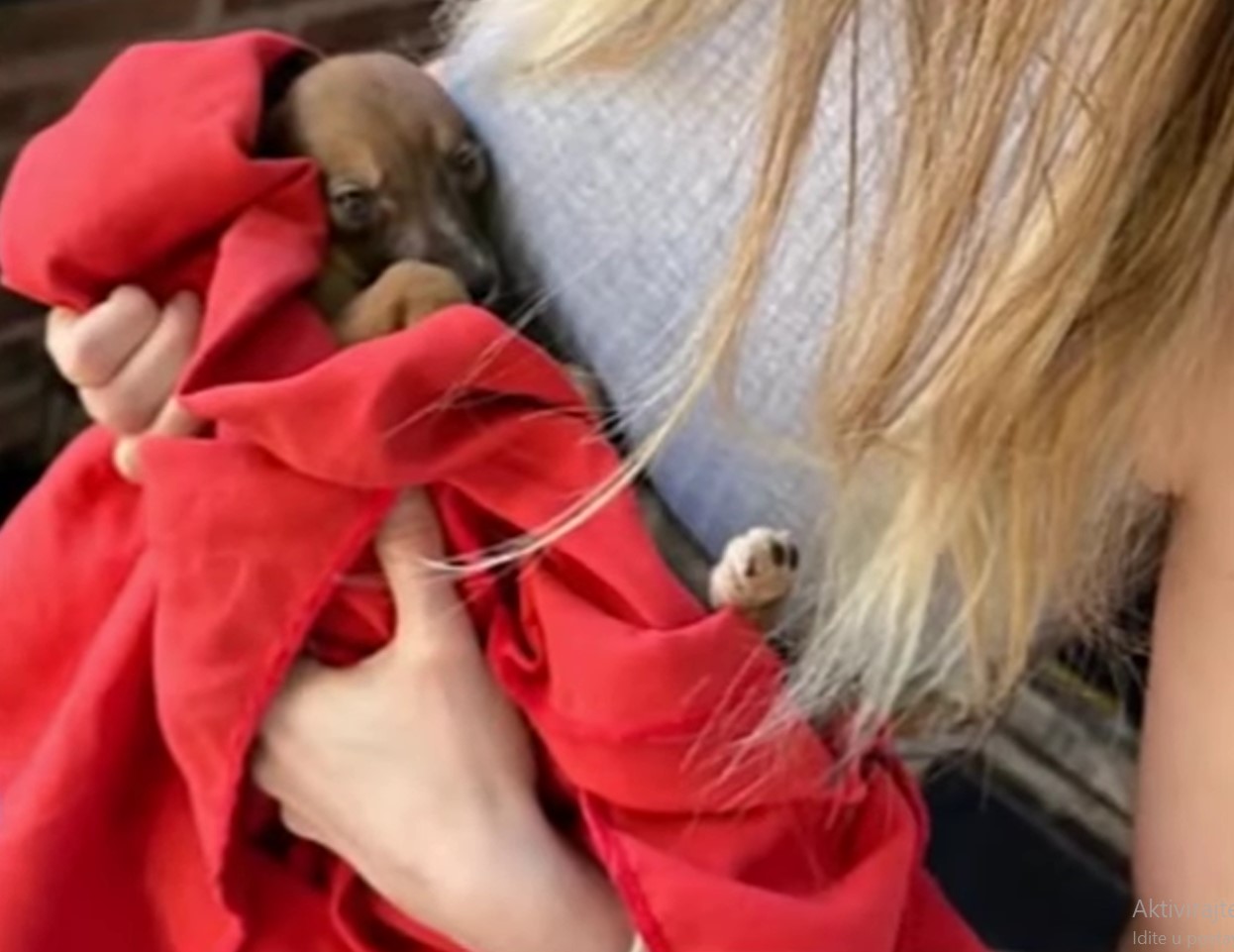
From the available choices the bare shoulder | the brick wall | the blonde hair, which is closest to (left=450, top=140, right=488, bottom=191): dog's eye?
the blonde hair

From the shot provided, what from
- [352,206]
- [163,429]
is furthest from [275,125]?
[163,429]

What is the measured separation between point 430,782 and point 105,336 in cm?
22

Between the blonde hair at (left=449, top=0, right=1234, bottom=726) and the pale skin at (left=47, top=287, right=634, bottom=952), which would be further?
the pale skin at (left=47, top=287, right=634, bottom=952)

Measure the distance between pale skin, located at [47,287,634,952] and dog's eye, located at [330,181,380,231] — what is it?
0.27ft

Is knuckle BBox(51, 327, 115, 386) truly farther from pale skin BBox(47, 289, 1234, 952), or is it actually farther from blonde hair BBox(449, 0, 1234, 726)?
blonde hair BBox(449, 0, 1234, 726)

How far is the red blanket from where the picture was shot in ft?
3.04

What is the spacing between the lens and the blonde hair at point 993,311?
828mm

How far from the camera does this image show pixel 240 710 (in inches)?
38.0

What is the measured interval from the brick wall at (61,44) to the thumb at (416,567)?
0.77 m

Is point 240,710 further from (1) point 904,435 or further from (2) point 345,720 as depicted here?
(1) point 904,435

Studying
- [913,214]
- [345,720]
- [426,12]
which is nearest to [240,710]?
[345,720]

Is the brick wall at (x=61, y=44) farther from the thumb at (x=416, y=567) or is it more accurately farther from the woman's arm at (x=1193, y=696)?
the woman's arm at (x=1193, y=696)

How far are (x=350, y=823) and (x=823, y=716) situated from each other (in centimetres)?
19

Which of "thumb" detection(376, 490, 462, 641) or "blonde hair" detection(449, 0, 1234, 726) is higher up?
"blonde hair" detection(449, 0, 1234, 726)
